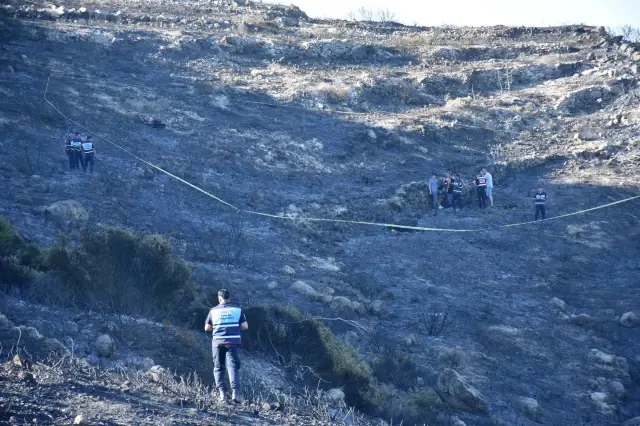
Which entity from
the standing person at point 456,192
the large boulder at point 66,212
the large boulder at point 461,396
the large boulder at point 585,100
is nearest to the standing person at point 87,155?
the large boulder at point 66,212

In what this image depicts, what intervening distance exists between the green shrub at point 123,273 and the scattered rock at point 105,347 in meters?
1.50

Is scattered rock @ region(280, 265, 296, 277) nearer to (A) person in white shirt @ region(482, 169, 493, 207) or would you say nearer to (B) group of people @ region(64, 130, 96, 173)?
(B) group of people @ region(64, 130, 96, 173)

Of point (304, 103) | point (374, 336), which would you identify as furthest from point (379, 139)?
point (374, 336)

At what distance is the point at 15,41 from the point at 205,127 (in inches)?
312

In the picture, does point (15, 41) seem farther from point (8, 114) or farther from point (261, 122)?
point (261, 122)

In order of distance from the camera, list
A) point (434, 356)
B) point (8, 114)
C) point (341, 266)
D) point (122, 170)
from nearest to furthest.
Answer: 1. point (434, 356)
2. point (341, 266)
3. point (122, 170)
4. point (8, 114)

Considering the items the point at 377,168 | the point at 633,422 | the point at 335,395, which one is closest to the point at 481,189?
the point at 377,168

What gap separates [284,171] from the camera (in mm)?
22641

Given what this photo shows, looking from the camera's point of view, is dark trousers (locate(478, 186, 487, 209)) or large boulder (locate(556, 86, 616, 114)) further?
large boulder (locate(556, 86, 616, 114))

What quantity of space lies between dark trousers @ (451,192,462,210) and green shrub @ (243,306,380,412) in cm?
1038

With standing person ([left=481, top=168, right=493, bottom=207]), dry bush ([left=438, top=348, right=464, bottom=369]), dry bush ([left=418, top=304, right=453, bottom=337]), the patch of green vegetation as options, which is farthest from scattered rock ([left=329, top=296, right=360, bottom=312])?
standing person ([left=481, top=168, right=493, bottom=207])

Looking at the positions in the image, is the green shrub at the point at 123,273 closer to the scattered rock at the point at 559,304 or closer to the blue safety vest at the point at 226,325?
the blue safety vest at the point at 226,325

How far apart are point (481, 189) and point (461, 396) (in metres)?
10.7

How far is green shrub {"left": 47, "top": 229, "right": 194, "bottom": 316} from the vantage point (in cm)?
1159
